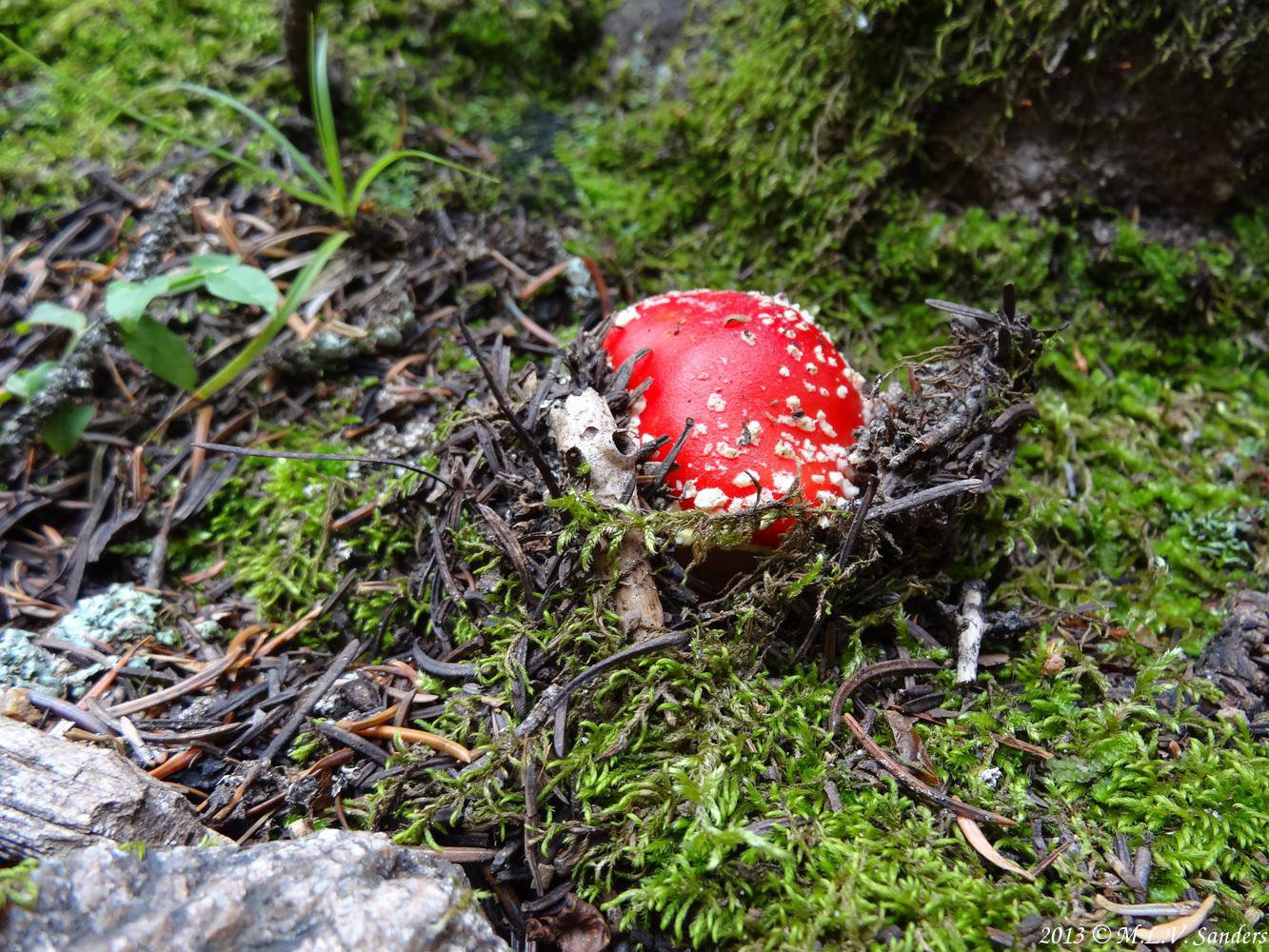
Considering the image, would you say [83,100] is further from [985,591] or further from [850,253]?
[985,591]

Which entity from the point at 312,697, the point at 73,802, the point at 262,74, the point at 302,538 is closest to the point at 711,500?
the point at 312,697

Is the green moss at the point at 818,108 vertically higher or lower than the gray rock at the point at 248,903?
higher

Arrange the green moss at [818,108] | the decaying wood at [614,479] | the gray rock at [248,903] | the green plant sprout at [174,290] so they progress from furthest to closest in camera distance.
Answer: the green moss at [818,108] → the green plant sprout at [174,290] → the decaying wood at [614,479] → the gray rock at [248,903]

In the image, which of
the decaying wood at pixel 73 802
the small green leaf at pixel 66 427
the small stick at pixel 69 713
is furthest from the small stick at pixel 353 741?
the small green leaf at pixel 66 427

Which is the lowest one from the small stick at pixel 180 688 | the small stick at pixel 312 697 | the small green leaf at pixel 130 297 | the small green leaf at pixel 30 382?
the small stick at pixel 180 688

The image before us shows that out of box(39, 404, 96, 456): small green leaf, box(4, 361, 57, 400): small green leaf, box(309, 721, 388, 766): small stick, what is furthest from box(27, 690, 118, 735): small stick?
box(4, 361, 57, 400): small green leaf

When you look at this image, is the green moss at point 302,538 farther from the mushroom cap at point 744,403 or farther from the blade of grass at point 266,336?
the mushroom cap at point 744,403
